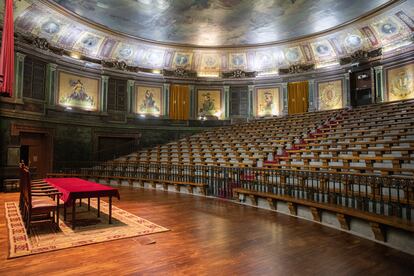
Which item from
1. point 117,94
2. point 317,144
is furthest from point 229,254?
point 117,94

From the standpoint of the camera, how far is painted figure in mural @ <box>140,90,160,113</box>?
16377 millimetres

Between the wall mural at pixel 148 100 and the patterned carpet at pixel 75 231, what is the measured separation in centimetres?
1090

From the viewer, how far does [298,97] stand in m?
16.2

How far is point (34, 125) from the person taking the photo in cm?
1197

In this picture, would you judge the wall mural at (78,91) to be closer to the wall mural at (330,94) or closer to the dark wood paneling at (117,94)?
the dark wood paneling at (117,94)

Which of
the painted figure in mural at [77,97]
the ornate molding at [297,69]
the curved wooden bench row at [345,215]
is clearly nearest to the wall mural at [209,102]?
the ornate molding at [297,69]

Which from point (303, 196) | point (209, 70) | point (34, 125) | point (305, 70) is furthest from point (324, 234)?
point (209, 70)

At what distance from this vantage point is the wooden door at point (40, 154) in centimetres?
1258

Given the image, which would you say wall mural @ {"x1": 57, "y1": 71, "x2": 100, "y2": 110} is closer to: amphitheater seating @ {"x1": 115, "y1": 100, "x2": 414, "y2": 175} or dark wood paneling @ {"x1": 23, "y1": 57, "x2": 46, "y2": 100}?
dark wood paneling @ {"x1": 23, "y1": 57, "x2": 46, "y2": 100}

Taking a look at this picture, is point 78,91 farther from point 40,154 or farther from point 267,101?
point 267,101

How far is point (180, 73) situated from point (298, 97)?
7378 millimetres

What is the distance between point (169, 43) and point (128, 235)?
45.4 ft

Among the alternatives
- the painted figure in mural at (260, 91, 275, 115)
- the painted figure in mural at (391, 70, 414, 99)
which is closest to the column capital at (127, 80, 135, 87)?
the painted figure in mural at (260, 91, 275, 115)

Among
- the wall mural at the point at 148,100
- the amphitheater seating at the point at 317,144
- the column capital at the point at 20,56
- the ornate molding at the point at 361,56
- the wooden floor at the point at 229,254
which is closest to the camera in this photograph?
the wooden floor at the point at 229,254
